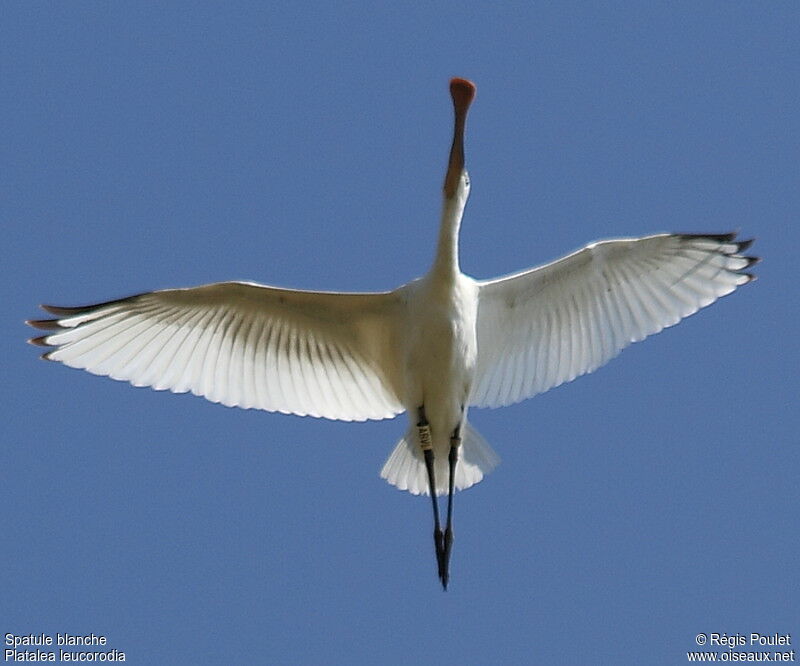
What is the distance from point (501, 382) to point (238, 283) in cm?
229

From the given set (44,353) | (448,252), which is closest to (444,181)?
(448,252)

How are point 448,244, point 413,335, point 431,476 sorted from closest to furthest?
point 448,244, point 413,335, point 431,476

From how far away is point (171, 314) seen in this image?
15180 millimetres

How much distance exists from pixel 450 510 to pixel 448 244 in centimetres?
229

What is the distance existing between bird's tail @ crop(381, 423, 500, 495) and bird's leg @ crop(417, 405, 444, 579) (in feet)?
0.40

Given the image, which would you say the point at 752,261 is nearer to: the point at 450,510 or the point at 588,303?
the point at 588,303

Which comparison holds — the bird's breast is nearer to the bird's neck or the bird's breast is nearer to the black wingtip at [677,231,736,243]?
the bird's neck

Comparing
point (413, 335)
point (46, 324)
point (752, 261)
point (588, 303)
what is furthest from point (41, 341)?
point (752, 261)

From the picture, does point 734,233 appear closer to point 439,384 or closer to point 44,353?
point 439,384

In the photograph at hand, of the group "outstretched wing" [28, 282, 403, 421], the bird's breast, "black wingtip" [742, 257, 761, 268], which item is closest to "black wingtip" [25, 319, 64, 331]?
"outstretched wing" [28, 282, 403, 421]

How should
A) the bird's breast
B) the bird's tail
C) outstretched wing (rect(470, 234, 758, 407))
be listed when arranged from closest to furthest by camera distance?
1. the bird's breast
2. outstretched wing (rect(470, 234, 758, 407))
3. the bird's tail

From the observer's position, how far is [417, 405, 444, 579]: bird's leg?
595 inches

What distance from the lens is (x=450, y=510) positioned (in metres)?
15.5

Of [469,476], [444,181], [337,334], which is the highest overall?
[444,181]
